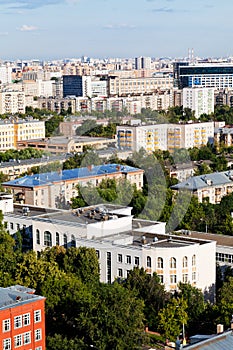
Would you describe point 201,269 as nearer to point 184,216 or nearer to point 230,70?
point 184,216

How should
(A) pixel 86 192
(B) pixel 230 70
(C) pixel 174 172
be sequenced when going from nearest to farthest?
(A) pixel 86 192, (C) pixel 174 172, (B) pixel 230 70

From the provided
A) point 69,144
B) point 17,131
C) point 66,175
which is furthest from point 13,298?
point 17,131

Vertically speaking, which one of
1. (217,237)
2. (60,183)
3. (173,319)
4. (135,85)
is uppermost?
(135,85)

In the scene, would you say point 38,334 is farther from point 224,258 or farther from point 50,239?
point 224,258

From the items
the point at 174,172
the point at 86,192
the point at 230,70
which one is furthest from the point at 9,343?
the point at 230,70

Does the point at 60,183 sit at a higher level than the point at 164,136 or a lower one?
lower

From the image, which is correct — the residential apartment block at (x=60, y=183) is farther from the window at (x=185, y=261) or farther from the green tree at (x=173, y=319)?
the green tree at (x=173, y=319)

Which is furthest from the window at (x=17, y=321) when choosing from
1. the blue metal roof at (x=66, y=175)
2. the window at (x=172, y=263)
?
the blue metal roof at (x=66, y=175)
